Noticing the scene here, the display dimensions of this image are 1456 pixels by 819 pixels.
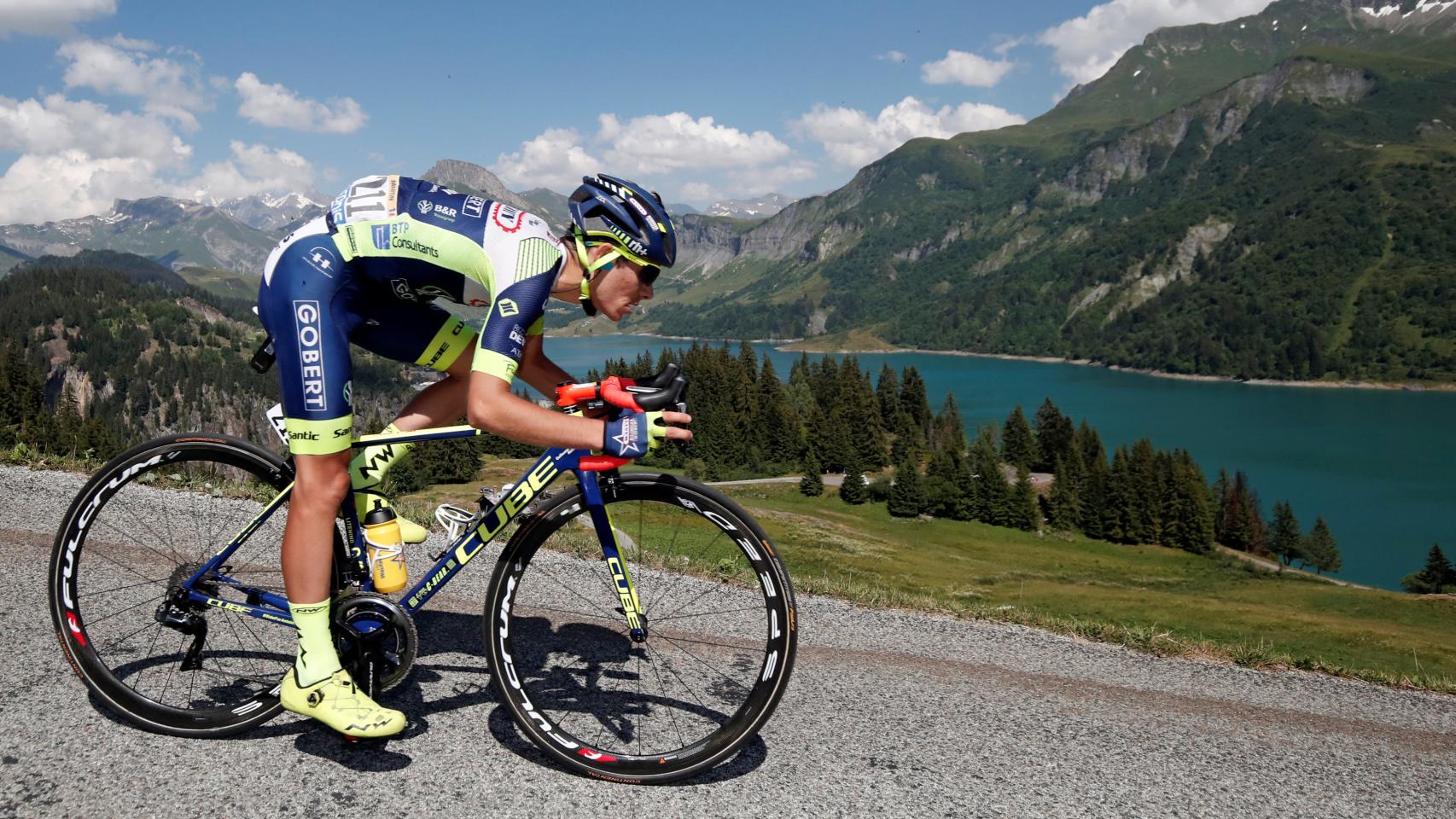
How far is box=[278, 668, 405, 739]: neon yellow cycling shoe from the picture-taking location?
393cm

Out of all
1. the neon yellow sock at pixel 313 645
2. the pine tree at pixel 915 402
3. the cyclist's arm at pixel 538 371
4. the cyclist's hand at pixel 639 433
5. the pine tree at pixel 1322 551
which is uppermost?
the cyclist's arm at pixel 538 371

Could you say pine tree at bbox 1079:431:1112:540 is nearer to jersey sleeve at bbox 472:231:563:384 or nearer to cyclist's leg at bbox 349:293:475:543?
cyclist's leg at bbox 349:293:475:543

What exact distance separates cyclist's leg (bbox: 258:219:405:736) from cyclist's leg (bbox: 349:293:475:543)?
30 cm

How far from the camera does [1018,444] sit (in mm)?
116312

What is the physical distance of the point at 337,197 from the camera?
425 centimetres

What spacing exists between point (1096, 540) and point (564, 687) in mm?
95564

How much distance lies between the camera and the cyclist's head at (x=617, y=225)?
4.04 m

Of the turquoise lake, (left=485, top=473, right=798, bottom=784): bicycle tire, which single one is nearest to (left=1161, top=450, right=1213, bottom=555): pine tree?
the turquoise lake

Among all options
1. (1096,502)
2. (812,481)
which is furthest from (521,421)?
(1096,502)

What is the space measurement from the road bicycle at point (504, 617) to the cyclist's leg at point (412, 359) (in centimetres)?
12

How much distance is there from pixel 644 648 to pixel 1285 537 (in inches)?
3989

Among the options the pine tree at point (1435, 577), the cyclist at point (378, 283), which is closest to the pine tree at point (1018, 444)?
the pine tree at point (1435, 577)

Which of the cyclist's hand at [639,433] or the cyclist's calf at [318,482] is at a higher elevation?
the cyclist's hand at [639,433]

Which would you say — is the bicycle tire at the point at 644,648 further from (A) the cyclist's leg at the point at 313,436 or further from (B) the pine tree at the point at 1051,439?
(B) the pine tree at the point at 1051,439
